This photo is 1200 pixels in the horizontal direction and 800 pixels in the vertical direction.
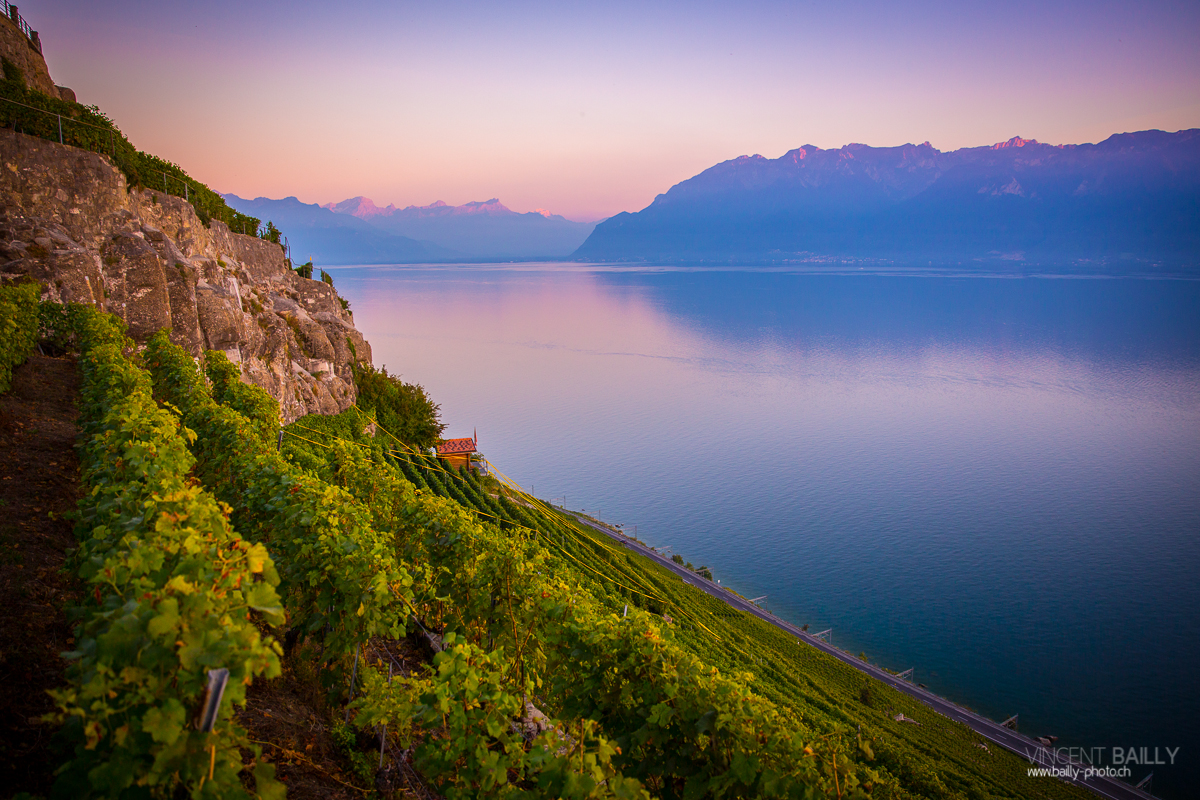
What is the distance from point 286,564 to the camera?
751 centimetres

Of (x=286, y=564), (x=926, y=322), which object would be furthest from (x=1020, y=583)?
(x=926, y=322)

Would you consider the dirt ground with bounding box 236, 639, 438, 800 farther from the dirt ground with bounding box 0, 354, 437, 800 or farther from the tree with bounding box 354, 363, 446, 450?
the tree with bounding box 354, 363, 446, 450

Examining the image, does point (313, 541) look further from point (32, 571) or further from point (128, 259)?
point (128, 259)

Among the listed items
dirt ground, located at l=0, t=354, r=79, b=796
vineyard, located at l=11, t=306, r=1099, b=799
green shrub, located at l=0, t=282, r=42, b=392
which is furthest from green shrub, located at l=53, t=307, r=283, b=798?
green shrub, located at l=0, t=282, r=42, b=392

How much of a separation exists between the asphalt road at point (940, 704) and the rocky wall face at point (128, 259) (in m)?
23.3

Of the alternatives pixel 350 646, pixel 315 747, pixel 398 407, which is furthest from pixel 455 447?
pixel 315 747

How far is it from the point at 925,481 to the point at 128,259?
55717mm

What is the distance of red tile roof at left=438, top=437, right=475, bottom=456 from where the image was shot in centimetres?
4281

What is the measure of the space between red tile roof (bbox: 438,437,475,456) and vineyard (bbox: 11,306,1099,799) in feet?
93.4

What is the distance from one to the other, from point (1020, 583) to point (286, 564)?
44.8m

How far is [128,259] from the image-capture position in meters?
19.8

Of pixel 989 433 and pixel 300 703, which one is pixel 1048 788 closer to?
pixel 300 703

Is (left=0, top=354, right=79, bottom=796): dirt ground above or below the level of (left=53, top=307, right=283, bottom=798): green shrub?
below

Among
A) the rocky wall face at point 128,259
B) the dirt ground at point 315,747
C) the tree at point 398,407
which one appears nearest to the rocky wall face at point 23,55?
the rocky wall face at point 128,259
